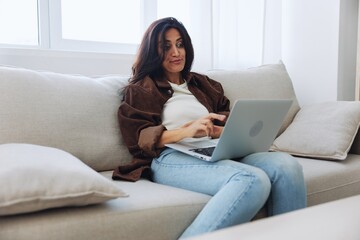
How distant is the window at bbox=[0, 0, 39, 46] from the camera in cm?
175

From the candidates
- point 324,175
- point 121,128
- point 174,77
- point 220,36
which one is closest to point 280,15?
point 220,36

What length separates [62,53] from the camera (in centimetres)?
178

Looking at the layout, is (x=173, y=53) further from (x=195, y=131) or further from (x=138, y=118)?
(x=195, y=131)

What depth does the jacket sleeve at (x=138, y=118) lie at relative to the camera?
Result: 1.36 m

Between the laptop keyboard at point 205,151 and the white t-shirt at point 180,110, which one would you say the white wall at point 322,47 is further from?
the laptop keyboard at point 205,151

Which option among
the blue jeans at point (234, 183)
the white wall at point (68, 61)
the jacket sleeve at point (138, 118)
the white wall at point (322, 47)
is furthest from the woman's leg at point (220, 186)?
the white wall at point (322, 47)

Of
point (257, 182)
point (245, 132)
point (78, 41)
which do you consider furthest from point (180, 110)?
point (78, 41)

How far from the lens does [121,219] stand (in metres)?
0.93

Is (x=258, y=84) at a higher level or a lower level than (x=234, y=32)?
lower

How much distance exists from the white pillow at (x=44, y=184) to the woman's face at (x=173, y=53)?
73cm

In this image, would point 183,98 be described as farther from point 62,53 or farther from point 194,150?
point 62,53

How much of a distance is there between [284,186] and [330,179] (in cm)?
35

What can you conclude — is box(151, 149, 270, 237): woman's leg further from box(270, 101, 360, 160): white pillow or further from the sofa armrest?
box(270, 101, 360, 160): white pillow

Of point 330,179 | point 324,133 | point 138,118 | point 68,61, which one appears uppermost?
point 68,61
